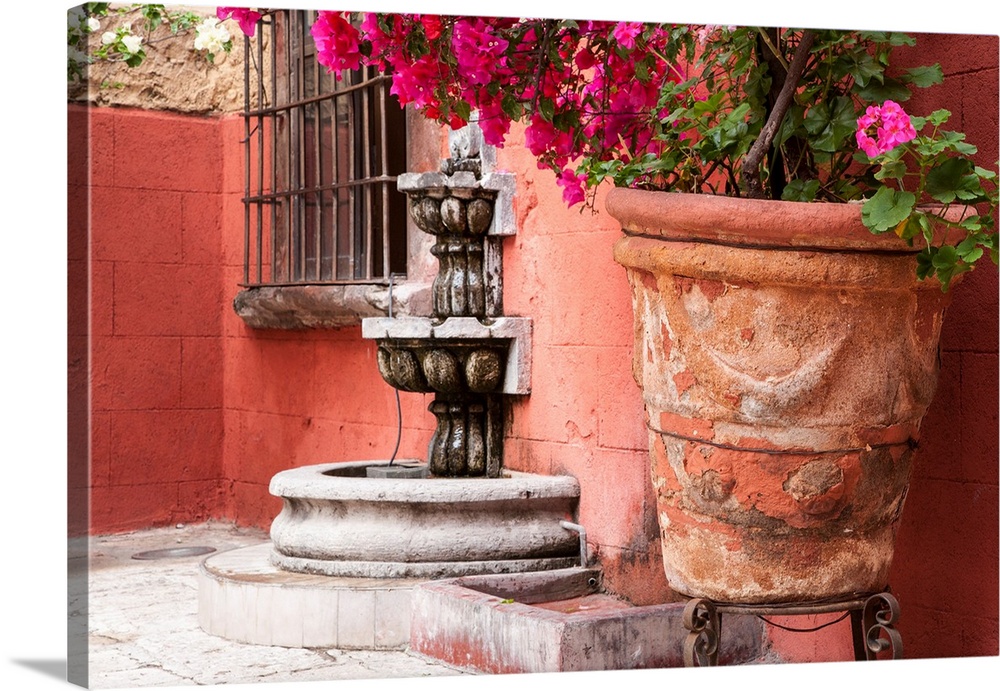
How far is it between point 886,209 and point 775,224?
0.18 metres

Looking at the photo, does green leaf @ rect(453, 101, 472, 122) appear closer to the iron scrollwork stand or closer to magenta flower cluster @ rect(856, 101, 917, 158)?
magenta flower cluster @ rect(856, 101, 917, 158)

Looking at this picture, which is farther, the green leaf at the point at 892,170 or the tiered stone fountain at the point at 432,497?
the tiered stone fountain at the point at 432,497

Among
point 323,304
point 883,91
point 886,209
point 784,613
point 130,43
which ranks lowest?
point 784,613

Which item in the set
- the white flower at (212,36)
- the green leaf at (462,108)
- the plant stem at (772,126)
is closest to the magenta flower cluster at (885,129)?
the plant stem at (772,126)

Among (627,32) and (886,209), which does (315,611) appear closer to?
(627,32)

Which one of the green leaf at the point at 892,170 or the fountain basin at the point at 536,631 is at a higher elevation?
the green leaf at the point at 892,170

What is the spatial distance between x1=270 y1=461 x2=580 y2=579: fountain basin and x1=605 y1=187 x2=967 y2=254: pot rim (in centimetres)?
126

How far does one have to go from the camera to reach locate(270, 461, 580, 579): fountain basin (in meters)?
3.56

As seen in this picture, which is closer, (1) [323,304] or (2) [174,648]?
(2) [174,648]

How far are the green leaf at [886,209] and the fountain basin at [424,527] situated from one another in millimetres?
1436

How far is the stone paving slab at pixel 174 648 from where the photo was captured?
322cm

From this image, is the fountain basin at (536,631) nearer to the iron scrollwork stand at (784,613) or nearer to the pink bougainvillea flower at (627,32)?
the iron scrollwork stand at (784,613)

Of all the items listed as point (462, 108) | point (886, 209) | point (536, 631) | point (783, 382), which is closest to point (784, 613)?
point (783, 382)

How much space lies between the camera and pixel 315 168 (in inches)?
184
